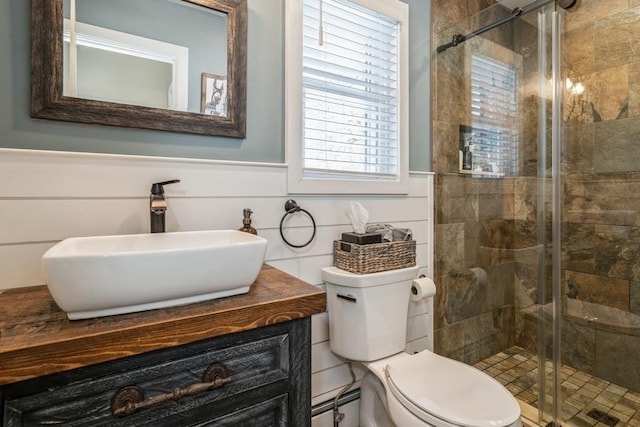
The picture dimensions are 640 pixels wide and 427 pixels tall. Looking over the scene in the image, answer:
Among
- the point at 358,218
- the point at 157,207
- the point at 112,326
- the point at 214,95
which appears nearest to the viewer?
the point at 112,326

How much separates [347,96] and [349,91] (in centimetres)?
3

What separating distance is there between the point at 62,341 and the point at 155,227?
511 mm

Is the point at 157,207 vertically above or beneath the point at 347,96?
beneath

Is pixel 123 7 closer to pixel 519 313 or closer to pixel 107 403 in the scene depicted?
pixel 107 403

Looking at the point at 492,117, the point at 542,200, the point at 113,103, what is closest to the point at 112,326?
the point at 113,103

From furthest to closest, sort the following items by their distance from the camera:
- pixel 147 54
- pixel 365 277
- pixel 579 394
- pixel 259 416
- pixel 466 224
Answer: pixel 466 224 < pixel 579 394 < pixel 365 277 < pixel 147 54 < pixel 259 416

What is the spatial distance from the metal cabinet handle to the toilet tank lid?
2.32 ft

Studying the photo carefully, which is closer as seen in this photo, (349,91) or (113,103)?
(113,103)

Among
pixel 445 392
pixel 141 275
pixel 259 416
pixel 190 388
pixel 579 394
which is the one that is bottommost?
pixel 579 394

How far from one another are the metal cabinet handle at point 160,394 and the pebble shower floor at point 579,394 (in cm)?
Answer: 189

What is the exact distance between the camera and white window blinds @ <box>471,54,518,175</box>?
2.06 m

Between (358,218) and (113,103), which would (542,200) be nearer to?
(358,218)

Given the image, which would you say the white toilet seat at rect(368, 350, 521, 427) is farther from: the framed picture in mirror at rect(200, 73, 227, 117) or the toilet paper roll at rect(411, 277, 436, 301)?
the framed picture in mirror at rect(200, 73, 227, 117)

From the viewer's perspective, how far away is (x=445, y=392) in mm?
1174
